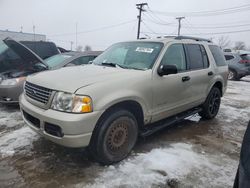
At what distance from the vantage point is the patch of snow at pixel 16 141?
12.3 ft

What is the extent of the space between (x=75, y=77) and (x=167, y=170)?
5.99 ft

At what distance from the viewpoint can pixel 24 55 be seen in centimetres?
598

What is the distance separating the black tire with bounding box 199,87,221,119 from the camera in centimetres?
544

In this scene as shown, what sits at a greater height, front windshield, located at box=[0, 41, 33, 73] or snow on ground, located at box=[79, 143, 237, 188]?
front windshield, located at box=[0, 41, 33, 73]

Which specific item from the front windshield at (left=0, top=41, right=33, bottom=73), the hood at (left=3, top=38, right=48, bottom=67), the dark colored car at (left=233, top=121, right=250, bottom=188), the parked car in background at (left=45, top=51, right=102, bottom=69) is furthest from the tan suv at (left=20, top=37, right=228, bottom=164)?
the front windshield at (left=0, top=41, right=33, bottom=73)

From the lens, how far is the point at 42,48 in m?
9.28

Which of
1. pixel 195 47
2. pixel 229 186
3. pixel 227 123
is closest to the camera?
pixel 229 186

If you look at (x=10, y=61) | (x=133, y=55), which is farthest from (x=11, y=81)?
(x=133, y=55)

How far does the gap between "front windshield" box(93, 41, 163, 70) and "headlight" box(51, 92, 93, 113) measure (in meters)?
1.26

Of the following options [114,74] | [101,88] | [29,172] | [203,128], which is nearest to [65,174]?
[29,172]

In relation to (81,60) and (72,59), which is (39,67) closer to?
(72,59)

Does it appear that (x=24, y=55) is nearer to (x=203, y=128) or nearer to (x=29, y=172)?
(x=29, y=172)

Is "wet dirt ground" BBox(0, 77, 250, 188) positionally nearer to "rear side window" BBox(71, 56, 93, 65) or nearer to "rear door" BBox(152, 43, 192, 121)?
"rear door" BBox(152, 43, 192, 121)

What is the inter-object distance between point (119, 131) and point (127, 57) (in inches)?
56.8
